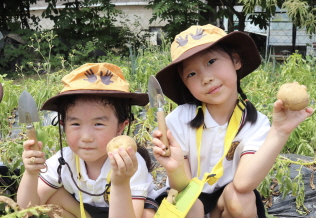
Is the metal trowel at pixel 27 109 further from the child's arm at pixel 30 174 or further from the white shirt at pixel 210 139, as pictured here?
the white shirt at pixel 210 139

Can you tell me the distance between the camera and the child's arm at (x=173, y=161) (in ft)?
4.72

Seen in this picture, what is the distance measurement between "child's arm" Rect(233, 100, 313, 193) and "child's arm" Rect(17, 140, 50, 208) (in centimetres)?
79

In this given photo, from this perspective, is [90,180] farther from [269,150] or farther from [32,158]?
[269,150]

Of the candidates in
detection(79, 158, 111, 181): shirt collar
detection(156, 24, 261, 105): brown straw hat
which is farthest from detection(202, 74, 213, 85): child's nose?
detection(79, 158, 111, 181): shirt collar

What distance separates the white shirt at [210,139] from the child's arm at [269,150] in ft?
0.41

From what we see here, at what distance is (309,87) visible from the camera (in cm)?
338

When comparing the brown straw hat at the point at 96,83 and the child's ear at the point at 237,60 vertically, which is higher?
the child's ear at the point at 237,60

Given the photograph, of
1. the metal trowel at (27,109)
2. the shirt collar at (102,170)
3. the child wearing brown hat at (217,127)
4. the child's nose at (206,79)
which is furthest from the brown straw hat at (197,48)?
the metal trowel at (27,109)

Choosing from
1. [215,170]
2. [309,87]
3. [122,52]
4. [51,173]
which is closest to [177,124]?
[215,170]

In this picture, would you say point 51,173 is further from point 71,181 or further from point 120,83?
point 120,83

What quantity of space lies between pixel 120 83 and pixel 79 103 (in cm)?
19

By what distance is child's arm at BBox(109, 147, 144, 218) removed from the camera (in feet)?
4.18

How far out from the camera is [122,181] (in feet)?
4.45

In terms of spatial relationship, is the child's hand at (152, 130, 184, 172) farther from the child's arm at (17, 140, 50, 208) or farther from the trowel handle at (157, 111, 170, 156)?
the child's arm at (17, 140, 50, 208)
